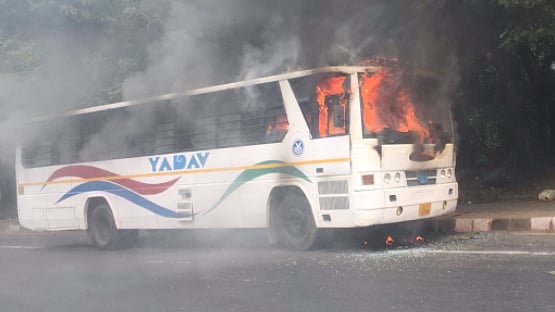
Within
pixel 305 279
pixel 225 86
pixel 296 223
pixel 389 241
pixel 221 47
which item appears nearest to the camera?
pixel 305 279

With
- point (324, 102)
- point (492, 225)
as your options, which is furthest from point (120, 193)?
point (492, 225)

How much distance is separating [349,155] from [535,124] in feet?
22.8

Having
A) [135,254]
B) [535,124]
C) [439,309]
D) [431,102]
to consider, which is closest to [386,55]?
[431,102]

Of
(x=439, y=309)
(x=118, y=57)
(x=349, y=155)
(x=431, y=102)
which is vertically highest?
(x=118, y=57)

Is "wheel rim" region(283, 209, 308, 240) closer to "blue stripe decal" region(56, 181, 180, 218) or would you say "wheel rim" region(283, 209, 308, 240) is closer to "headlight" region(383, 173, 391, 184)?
"headlight" region(383, 173, 391, 184)

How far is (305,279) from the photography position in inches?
258

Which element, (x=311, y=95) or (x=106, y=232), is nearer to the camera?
(x=311, y=95)

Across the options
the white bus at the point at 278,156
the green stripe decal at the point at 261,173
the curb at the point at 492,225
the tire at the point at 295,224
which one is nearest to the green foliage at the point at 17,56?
the white bus at the point at 278,156

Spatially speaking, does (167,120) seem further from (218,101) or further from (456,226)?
(456,226)

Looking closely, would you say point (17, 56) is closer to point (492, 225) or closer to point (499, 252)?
point (492, 225)

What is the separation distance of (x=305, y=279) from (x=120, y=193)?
5.35 metres

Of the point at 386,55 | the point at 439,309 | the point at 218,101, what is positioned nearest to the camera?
the point at 439,309

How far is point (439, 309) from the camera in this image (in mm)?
4883

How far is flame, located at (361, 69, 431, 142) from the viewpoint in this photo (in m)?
7.95
